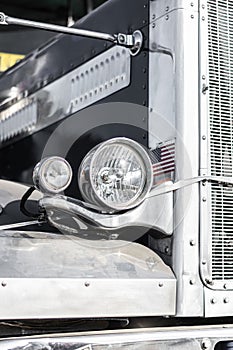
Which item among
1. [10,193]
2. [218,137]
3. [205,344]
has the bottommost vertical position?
[205,344]

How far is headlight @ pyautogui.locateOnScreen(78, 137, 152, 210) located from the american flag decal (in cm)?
18

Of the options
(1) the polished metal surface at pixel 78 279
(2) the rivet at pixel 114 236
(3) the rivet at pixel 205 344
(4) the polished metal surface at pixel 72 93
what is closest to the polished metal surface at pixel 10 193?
(1) the polished metal surface at pixel 78 279

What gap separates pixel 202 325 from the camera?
6.06ft

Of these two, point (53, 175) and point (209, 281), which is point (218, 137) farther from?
point (53, 175)

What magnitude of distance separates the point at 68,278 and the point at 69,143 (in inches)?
38.4

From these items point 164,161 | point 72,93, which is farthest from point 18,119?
point 164,161

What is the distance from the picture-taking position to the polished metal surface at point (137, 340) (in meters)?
1.53

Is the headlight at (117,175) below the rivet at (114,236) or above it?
above

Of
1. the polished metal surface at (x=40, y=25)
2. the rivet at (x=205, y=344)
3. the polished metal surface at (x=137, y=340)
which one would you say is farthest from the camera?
the polished metal surface at (x=40, y=25)

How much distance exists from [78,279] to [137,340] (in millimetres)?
197

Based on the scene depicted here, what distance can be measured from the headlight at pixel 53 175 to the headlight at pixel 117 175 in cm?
4

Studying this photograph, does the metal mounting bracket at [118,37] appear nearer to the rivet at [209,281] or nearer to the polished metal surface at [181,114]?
the polished metal surface at [181,114]

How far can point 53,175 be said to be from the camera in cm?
170

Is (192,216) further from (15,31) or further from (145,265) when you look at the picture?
(15,31)
